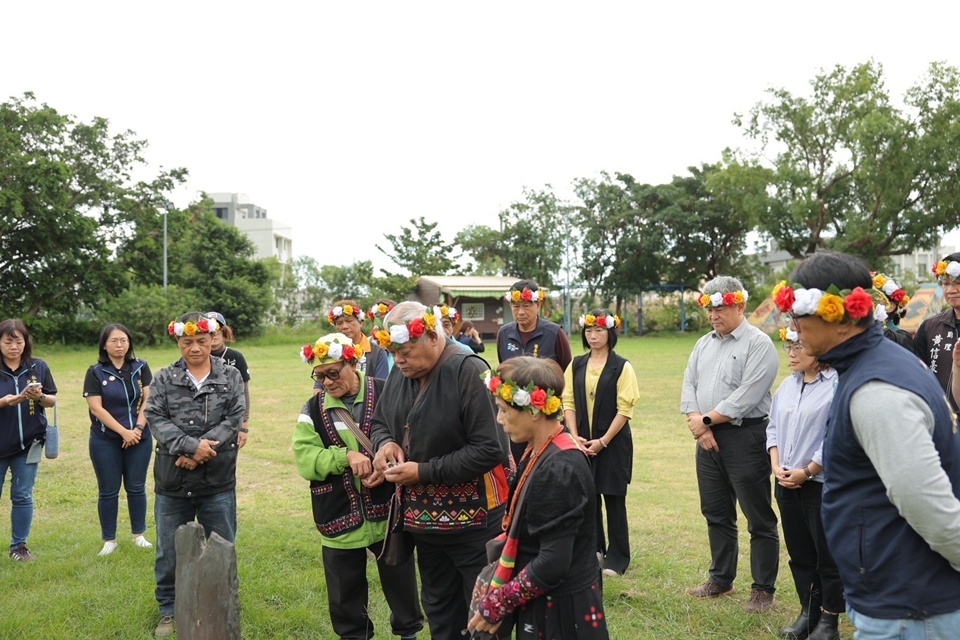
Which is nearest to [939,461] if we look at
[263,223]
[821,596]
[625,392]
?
[821,596]

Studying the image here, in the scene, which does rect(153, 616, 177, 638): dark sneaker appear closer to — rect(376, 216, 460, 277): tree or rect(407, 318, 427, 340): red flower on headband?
rect(407, 318, 427, 340): red flower on headband

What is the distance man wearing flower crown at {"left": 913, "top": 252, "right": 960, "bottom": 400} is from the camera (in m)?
4.95

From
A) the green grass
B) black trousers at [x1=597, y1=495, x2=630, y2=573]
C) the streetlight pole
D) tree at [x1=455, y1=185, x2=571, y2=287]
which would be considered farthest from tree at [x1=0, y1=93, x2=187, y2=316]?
black trousers at [x1=597, y1=495, x2=630, y2=573]

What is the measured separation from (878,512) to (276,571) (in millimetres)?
4785

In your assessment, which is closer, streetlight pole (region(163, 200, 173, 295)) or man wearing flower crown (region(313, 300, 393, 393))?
man wearing flower crown (region(313, 300, 393, 393))

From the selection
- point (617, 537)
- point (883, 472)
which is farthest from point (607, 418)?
point (883, 472)

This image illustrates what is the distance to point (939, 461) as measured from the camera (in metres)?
2.33

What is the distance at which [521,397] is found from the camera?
10.4ft

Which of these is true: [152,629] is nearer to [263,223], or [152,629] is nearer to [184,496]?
[184,496]

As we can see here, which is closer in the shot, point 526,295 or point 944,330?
point 944,330

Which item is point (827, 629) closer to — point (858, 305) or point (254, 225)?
point (858, 305)

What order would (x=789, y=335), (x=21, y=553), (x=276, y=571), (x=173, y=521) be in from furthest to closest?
1. (x=21, y=553)
2. (x=276, y=571)
3. (x=173, y=521)
4. (x=789, y=335)

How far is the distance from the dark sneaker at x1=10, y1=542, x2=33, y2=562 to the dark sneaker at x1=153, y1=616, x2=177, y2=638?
205 cm

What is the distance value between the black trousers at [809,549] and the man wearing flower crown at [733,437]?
0.39 m
